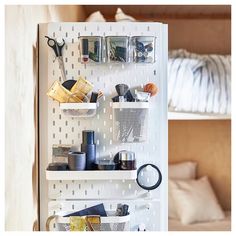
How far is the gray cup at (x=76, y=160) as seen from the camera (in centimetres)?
121

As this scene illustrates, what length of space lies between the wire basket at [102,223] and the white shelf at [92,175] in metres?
0.11

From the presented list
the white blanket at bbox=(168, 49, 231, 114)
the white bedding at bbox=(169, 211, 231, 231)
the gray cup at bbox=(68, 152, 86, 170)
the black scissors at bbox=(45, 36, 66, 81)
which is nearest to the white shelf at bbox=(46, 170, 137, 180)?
the gray cup at bbox=(68, 152, 86, 170)

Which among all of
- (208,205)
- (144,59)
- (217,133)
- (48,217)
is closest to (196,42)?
(217,133)

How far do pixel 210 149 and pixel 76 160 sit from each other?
1.97m

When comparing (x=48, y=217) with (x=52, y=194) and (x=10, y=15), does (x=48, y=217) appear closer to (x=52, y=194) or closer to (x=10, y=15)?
(x=52, y=194)

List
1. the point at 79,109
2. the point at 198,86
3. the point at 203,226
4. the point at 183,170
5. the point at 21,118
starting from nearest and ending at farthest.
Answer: the point at 21,118
the point at 79,109
the point at 198,86
the point at 203,226
the point at 183,170

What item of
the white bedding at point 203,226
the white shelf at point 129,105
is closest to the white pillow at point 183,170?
the white bedding at point 203,226

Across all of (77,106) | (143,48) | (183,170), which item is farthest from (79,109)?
(183,170)

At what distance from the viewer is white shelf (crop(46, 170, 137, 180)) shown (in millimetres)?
1214

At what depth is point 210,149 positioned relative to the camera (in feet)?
10.0

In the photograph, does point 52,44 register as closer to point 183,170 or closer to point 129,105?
point 129,105

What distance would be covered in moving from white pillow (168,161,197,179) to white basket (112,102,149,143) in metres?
1.76

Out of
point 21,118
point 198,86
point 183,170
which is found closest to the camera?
point 21,118

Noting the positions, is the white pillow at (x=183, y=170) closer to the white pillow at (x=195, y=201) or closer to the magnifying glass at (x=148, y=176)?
the white pillow at (x=195, y=201)
